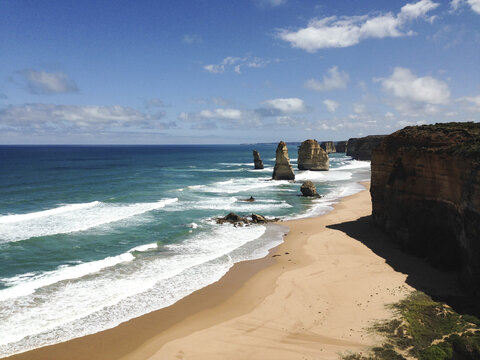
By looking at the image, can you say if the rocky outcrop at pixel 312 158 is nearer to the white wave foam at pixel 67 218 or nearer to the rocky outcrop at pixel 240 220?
the white wave foam at pixel 67 218

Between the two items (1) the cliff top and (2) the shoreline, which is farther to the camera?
(1) the cliff top

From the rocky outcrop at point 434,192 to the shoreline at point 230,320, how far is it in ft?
10.2

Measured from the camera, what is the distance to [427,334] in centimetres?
1305

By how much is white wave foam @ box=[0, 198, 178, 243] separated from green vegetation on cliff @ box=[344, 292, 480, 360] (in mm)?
26399

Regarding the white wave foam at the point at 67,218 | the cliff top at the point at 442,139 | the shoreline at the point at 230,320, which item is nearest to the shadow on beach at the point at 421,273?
the shoreline at the point at 230,320

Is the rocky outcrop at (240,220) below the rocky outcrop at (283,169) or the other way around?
below

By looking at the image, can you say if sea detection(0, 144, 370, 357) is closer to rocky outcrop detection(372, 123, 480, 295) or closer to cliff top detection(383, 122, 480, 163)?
rocky outcrop detection(372, 123, 480, 295)

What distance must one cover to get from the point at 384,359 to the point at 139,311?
10798 millimetres

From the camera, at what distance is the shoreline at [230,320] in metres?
13.0

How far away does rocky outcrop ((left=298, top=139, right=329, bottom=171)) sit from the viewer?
83438 millimetres

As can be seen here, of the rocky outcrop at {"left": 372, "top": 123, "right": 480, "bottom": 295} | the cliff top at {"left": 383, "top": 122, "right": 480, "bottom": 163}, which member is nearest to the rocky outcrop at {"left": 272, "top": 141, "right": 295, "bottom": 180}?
the rocky outcrop at {"left": 372, "top": 123, "right": 480, "bottom": 295}

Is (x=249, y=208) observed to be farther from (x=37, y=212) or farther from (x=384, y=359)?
(x=384, y=359)

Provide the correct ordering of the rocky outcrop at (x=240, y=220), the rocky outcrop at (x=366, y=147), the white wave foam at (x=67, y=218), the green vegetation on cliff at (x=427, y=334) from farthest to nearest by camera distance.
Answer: the rocky outcrop at (x=366, y=147) < the rocky outcrop at (x=240, y=220) < the white wave foam at (x=67, y=218) < the green vegetation on cliff at (x=427, y=334)

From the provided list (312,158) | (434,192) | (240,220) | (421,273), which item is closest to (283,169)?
(312,158)
